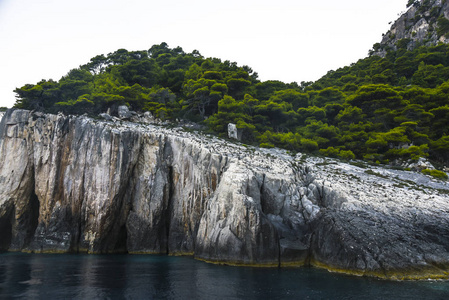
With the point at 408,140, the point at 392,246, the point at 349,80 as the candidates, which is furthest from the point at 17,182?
the point at 349,80

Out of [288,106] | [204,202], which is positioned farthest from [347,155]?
[204,202]

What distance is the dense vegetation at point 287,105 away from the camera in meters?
37.0

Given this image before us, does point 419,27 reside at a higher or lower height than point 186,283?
higher

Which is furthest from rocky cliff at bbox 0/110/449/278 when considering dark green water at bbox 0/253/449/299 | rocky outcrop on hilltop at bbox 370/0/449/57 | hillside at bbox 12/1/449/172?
rocky outcrop on hilltop at bbox 370/0/449/57

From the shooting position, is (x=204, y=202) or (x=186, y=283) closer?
(x=186, y=283)

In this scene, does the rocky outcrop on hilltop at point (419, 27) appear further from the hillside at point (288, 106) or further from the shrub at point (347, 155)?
the shrub at point (347, 155)

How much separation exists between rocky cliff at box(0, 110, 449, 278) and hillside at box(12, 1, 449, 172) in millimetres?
6652

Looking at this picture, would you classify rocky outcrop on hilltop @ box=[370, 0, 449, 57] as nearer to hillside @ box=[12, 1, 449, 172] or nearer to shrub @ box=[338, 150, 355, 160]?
hillside @ box=[12, 1, 449, 172]

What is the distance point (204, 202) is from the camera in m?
27.1

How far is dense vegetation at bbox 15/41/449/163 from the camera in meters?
37.0

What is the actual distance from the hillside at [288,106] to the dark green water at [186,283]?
18991 mm

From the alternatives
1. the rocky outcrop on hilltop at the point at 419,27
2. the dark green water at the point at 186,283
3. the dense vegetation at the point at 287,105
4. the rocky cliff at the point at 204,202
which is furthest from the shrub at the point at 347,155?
the rocky outcrop on hilltop at the point at 419,27

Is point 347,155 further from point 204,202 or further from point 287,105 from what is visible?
point 204,202

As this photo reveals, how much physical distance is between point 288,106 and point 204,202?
23669mm
